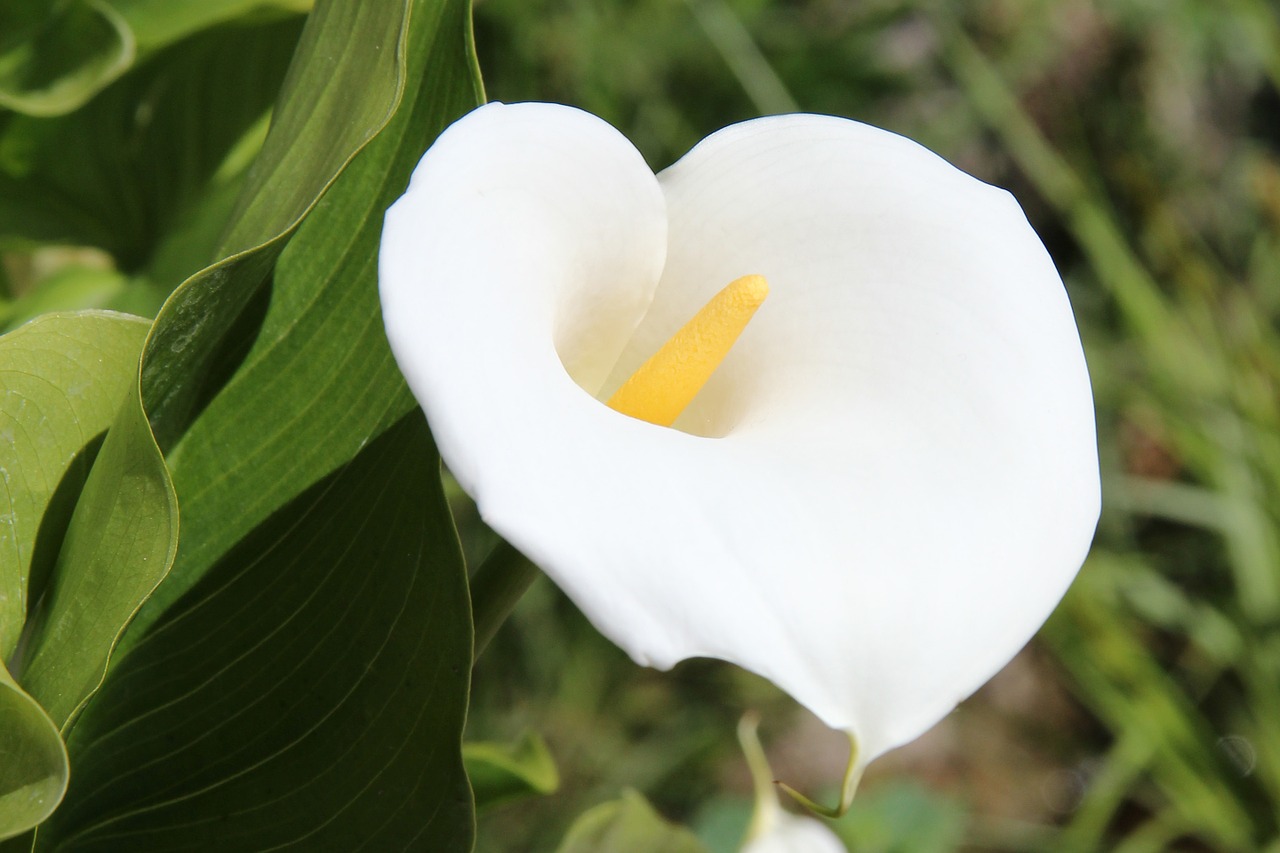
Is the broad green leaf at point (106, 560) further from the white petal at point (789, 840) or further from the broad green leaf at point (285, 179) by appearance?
the white petal at point (789, 840)

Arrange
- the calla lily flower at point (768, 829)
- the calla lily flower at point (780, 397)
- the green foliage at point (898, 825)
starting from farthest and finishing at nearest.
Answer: the green foliage at point (898, 825)
the calla lily flower at point (768, 829)
the calla lily flower at point (780, 397)

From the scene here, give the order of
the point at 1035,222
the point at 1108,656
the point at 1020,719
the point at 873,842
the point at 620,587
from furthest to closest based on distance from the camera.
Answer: the point at 1035,222 < the point at 1020,719 < the point at 1108,656 < the point at 873,842 < the point at 620,587

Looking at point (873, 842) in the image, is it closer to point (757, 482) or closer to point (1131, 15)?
point (757, 482)

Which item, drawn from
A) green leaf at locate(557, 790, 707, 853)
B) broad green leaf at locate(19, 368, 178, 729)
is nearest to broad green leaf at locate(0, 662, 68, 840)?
broad green leaf at locate(19, 368, 178, 729)

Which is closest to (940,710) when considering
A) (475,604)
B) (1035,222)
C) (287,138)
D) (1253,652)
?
(475,604)

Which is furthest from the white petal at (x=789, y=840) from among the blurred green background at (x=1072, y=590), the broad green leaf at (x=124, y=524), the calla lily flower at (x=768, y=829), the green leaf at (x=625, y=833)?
the broad green leaf at (x=124, y=524)

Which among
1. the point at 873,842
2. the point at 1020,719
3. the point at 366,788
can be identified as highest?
the point at 366,788

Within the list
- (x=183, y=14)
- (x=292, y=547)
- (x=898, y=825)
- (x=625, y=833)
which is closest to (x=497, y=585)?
(x=292, y=547)

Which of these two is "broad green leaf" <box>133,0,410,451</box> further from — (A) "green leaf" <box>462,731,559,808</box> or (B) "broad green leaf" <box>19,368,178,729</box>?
(A) "green leaf" <box>462,731,559,808</box>
